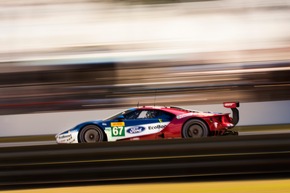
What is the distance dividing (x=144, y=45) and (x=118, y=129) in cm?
615

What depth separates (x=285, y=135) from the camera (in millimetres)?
5492

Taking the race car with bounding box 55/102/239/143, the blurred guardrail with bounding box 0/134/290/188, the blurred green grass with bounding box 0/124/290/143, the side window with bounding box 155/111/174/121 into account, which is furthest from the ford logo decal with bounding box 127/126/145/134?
the blurred guardrail with bounding box 0/134/290/188

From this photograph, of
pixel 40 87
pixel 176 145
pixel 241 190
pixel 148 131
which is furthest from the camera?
pixel 148 131

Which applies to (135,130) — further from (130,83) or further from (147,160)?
(130,83)

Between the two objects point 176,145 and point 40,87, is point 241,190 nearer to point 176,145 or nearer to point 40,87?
point 176,145

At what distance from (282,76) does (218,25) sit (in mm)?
844

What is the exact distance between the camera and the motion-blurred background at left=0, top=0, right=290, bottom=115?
487cm

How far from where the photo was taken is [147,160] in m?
5.38

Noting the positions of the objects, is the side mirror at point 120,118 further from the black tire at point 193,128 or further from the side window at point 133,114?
the black tire at point 193,128

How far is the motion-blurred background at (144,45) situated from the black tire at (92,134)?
5961mm

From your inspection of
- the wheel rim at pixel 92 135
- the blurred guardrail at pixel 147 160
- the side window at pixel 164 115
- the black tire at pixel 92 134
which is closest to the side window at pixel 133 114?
the side window at pixel 164 115

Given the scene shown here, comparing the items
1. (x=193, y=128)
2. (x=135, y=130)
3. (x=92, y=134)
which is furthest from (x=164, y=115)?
(x=92, y=134)

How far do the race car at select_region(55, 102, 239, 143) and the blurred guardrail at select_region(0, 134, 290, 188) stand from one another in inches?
174

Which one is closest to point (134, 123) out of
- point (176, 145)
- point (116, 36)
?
point (176, 145)
